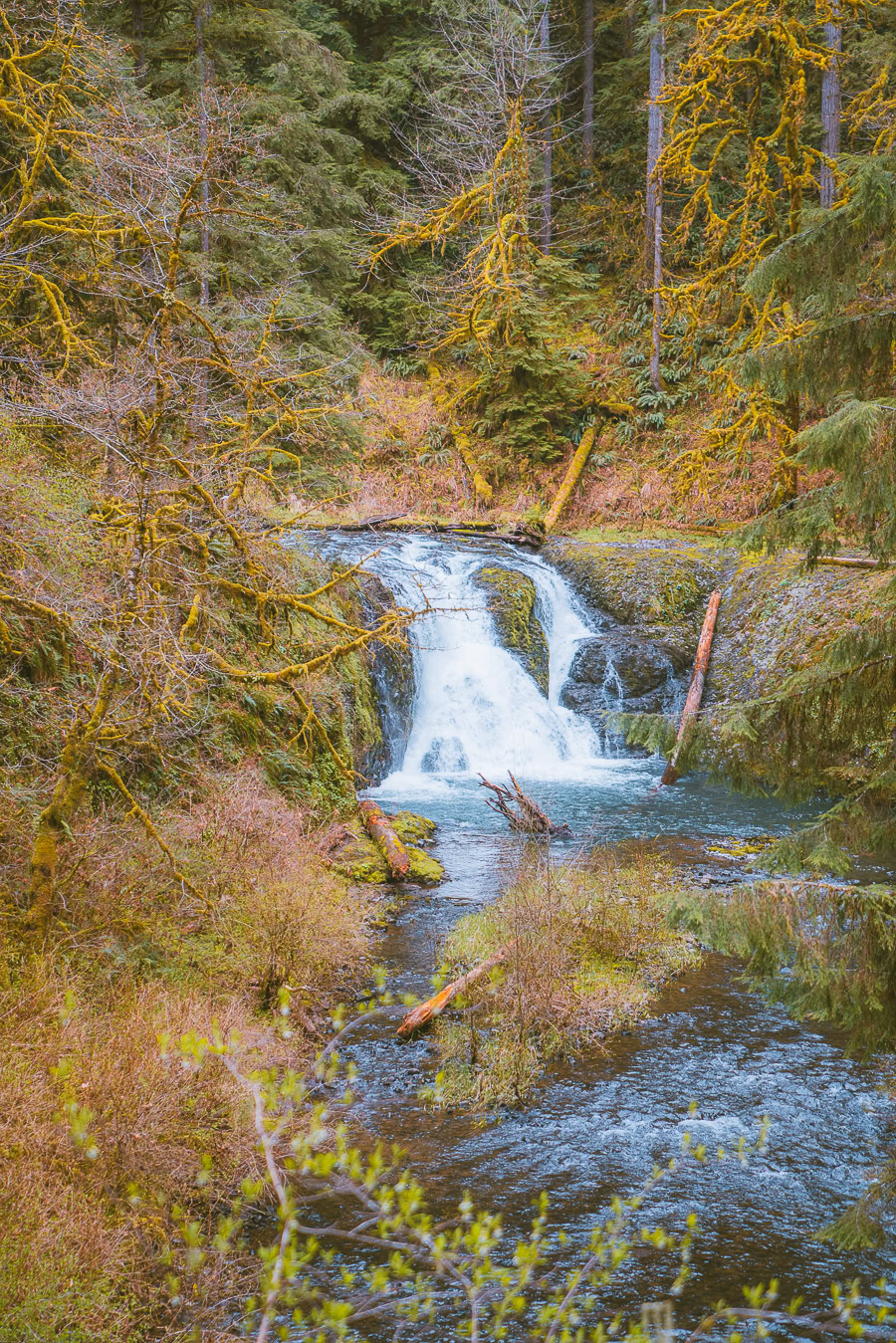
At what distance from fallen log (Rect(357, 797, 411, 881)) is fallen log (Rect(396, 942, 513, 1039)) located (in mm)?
2100

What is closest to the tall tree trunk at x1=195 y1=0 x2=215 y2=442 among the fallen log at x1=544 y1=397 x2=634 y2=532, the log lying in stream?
the log lying in stream

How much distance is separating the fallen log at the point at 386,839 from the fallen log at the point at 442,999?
2.10m

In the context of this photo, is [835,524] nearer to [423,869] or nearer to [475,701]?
[423,869]

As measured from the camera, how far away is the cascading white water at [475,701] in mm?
12719

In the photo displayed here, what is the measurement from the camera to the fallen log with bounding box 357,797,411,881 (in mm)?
8109

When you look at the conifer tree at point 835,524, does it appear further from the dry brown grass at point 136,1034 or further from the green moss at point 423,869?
the green moss at point 423,869

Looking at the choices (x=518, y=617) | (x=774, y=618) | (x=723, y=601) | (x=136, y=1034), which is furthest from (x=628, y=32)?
(x=136, y=1034)

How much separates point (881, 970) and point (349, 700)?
8.08 meters

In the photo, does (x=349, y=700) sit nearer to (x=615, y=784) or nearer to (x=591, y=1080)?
(x=615, y=784)

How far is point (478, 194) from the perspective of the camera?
32.8ft

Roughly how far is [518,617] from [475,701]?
178cm

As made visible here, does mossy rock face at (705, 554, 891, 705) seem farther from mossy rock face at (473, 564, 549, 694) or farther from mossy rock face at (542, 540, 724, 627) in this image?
mossy rock face at (473, 564, 549, 694)

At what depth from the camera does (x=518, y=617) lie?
14195 mm

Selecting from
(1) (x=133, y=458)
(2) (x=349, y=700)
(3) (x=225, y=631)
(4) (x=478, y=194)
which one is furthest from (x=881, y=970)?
(4) (x=478, y=194)
